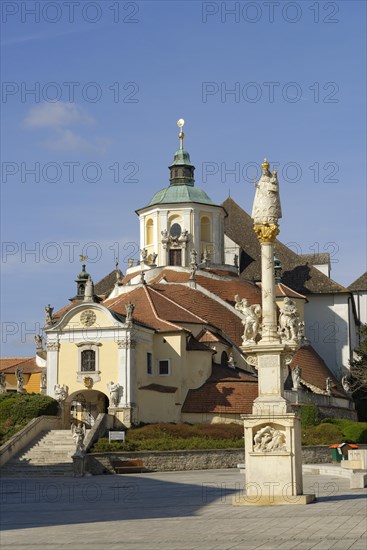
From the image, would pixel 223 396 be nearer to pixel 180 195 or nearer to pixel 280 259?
pixel 180 195

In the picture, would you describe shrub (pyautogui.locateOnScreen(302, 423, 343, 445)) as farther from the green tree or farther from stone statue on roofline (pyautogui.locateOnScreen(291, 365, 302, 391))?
the green tree

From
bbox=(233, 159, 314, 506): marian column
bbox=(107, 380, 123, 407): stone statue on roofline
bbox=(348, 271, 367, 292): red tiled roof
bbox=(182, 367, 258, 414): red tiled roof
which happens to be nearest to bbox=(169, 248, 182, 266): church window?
bbox=(182, 367, 258, 414): red tiled roof

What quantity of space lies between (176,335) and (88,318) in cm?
561

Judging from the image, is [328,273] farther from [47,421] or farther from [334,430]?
[47,421]

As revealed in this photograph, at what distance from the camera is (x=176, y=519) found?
21719 mm

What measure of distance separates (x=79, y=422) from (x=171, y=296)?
49.0ft

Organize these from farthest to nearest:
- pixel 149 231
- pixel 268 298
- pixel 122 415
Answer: pixel 149 231 < pixel 122 415 < pixel 268 298

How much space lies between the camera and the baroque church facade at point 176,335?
56.4m

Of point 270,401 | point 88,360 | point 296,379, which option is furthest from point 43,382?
point 270,401

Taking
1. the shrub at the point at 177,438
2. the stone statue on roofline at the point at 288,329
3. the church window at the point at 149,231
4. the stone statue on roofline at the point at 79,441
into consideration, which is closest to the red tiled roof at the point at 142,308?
the shrub at the point at 177,438

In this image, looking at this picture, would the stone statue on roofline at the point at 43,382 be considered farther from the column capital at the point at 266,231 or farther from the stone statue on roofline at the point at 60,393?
the column capital at the point at 266,231

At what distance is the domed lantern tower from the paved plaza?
43.1 metres

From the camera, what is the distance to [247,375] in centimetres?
6184

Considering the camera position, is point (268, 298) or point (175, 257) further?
point (175, 257)
